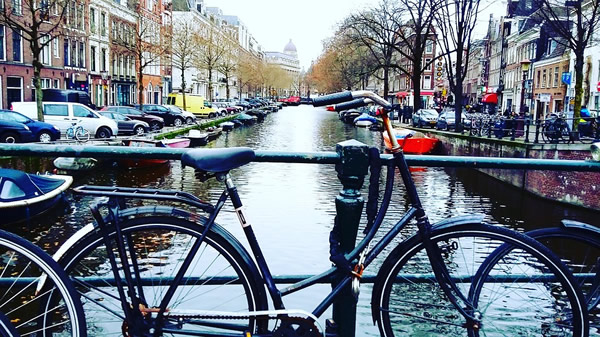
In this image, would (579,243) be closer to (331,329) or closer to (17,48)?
(331,329)

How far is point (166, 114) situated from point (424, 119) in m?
16.8

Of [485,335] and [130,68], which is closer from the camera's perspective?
[485,335]

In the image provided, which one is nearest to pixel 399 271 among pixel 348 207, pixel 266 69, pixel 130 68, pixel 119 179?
pixel 348 207

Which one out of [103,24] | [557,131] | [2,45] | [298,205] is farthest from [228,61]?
[298,205]

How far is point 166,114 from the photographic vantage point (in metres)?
36.9

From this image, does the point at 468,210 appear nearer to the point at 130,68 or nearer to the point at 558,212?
the point at 558,212

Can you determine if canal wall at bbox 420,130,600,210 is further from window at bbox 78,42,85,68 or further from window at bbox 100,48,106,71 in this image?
window at bbox 100,48,106,71

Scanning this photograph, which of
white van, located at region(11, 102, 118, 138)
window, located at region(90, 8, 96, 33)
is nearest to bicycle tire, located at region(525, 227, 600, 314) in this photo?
white van, located at region(11, 102, 118, 138)

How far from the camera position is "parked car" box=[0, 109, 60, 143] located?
66.2 ft

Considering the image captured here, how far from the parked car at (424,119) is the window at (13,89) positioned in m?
24.6

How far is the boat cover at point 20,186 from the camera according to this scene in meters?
11.5

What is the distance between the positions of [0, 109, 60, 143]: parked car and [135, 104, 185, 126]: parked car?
1545 cm

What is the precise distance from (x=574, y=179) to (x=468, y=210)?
3.07m

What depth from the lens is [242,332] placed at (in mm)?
2400
